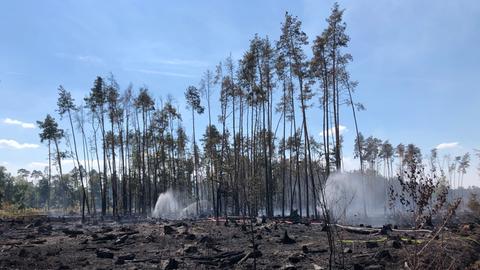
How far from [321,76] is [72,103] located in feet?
87.3

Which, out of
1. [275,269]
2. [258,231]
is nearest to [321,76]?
[258,231]

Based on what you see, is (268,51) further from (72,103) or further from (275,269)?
(275,269)

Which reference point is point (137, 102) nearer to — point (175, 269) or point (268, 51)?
point (268, 51)

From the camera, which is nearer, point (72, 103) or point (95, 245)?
point (95, 245)

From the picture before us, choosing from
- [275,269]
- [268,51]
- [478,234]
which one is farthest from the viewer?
[268,51]

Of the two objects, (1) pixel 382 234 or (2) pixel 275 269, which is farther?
(1) pixel 382 234

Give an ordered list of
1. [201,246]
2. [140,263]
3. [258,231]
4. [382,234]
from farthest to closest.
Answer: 1. [258,231]
2. [382,234]
3. [201,246]
4. [140,263]

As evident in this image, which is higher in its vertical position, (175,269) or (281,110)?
(281,110)

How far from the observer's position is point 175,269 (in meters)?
10.4

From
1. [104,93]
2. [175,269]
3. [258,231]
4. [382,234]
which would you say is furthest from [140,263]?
[104,93]

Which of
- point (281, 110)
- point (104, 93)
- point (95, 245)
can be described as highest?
point (104, 93)

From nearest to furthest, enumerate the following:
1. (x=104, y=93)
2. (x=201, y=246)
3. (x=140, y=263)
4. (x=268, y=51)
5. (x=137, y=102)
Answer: (x=140, y=263) → (x=201, y=246) → (x=268, y=51) → (x=104, y=93) → (x=137, y=102)

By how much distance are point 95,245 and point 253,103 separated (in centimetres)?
2227

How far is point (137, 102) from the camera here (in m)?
46.6
